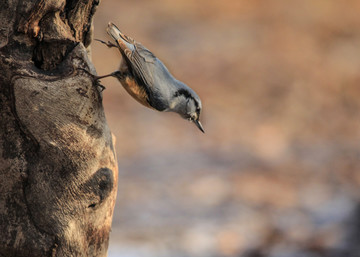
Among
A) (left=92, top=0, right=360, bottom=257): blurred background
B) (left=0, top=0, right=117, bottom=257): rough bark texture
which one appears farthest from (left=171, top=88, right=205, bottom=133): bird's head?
(left=92, top=0, right=360, bottom=257): blurred background

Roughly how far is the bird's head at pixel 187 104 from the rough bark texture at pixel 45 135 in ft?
1.33

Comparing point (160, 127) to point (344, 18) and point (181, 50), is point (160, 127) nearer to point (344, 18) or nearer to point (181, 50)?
point (181, 50)

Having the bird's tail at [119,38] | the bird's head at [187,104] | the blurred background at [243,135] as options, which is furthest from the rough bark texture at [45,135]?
the blurred background at [243,135]

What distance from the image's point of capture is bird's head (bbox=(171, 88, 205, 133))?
2391 millimetres

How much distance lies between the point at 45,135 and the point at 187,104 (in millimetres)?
694

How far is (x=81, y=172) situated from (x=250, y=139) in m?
4.25

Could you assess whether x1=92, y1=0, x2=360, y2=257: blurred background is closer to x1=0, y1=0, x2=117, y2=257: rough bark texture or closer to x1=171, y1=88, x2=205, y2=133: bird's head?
x1=171, y1=88, x2=205, y2=133: bird's head

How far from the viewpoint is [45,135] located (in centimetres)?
197

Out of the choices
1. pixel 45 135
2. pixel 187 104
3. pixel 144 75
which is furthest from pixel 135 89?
pixel 45 135

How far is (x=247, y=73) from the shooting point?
7344 millimetres

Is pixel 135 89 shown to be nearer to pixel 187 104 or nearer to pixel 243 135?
pixel 187 104

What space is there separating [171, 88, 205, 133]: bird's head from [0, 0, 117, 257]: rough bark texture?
0.40 m

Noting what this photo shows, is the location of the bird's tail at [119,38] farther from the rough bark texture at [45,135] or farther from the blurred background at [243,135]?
the blurred background at [243,135]

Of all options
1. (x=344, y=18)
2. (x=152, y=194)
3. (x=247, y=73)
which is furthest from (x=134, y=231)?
(x=344, y=18)
